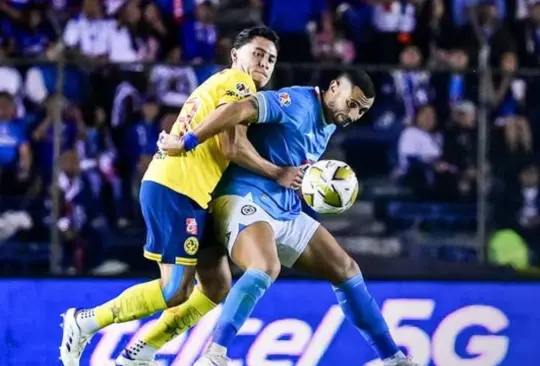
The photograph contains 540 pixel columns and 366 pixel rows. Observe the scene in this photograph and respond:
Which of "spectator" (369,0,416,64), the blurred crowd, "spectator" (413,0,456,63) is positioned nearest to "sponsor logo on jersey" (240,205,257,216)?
the blurred crowd

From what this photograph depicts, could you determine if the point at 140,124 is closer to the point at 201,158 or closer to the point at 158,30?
the point at 158,30

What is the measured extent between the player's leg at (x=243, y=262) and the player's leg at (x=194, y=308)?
0.28 metres

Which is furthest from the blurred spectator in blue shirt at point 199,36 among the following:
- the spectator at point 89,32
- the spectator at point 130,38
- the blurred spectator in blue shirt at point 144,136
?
the blurred spectator in blue shirt at point 144,136

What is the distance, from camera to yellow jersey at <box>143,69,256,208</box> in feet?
24.4

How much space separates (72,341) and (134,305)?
472 mm

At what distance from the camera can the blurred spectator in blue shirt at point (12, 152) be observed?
11133mm

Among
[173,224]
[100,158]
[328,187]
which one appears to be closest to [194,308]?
[173,224]

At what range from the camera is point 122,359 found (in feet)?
25.8

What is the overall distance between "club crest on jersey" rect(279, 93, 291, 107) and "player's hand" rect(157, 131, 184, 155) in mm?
576

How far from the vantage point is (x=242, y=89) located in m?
7.42

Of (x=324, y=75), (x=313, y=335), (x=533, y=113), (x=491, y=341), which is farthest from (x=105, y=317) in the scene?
(x=533, y=113)

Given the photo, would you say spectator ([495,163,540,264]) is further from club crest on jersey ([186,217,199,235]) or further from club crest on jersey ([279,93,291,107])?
club crest on jersey ([186,217,199,235])

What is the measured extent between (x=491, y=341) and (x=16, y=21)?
20.2 feet

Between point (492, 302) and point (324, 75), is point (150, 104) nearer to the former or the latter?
point (324, 75)
